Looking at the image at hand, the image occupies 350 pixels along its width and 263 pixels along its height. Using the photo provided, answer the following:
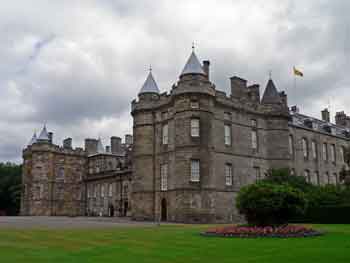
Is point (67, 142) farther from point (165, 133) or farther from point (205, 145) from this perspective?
point (205, 145)

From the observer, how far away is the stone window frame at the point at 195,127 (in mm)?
37562

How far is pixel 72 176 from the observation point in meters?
64.3

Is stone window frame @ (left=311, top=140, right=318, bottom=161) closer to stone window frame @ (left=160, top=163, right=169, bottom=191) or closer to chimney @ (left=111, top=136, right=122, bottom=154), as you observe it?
stone window frame @ (left=160, top=163, right=169, bottom=191)

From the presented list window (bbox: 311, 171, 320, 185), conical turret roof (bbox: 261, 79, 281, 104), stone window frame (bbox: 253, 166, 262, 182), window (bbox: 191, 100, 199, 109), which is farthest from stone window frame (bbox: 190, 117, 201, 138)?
window (bbox: 311, 171, 320, 185)

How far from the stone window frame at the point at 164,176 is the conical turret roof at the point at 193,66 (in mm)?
8805

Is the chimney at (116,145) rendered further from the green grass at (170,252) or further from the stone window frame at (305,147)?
the green grass at (170,252)

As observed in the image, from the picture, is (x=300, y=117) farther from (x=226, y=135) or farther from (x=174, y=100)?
(x=174, y=100)

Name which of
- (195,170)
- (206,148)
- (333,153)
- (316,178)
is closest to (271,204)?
(195,170)

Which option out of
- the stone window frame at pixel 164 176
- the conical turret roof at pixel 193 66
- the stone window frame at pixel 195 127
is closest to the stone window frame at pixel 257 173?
the stone window frame at pixel 195 127

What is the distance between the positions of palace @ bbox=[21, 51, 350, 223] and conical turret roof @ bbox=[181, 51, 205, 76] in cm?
9

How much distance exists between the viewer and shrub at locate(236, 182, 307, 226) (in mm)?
20594

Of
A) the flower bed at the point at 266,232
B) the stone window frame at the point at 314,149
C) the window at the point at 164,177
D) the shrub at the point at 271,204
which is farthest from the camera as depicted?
the stone window frame at the point at 314,149

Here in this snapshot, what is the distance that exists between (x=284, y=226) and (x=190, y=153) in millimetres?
16843

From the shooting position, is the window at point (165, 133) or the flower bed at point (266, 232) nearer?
the flower bed at point (266, 232)
